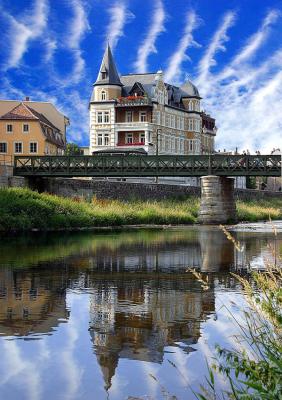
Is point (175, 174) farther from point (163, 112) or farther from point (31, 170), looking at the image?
point (163, 112)

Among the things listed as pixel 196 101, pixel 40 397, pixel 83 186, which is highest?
pixel 196 101

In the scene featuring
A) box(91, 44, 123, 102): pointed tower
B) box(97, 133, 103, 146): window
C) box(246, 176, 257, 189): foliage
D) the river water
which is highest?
box(91, 44, 123, 102): pointed tower

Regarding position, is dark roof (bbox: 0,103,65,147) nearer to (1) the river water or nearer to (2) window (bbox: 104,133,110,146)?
(2) window (bbox: 104,133,110,146)

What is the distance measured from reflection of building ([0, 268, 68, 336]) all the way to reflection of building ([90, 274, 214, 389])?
0.68 metres

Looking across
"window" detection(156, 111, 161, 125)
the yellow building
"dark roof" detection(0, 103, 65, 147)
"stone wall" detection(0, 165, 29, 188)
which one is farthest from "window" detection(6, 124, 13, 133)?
"stone wall" detection(0, 165, 29, 188)

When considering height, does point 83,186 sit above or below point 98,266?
above

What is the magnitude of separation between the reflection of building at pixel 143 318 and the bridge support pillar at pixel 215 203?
3947 centimetres

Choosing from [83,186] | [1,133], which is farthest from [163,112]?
[83,186]

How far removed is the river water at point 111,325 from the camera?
783 cm

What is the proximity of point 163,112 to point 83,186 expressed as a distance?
4223 cm

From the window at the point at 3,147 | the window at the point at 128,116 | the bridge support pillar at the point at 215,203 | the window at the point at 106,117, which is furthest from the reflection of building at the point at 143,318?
the window at the point at 128,116

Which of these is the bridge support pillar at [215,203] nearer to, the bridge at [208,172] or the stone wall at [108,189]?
the bridge at [208,172]

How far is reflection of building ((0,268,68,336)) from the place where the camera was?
429 inches

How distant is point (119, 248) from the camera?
90.4 ft
